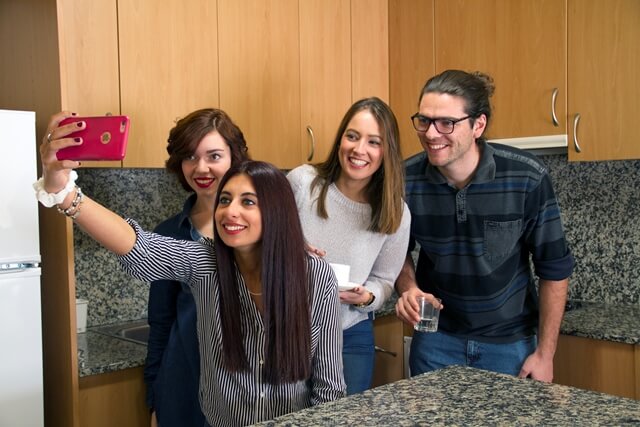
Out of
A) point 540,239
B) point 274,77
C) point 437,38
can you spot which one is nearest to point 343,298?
point 540,239

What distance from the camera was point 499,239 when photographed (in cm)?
196

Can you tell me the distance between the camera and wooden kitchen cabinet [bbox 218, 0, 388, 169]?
2424 millimetres

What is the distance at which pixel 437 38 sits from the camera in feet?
8.93

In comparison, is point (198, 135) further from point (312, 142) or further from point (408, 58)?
point (408, 58)

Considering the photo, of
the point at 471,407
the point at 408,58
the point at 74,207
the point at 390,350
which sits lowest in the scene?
the point at 390,350

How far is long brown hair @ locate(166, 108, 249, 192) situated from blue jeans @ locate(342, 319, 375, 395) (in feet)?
1.89

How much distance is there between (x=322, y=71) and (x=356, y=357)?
1.20 metres

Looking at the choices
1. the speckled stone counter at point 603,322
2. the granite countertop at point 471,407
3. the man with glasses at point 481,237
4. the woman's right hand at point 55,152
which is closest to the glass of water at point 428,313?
the man with glasses at point 481,237

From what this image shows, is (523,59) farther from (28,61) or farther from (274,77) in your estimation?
(28,61)

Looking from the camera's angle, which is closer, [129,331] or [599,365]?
[599,365]

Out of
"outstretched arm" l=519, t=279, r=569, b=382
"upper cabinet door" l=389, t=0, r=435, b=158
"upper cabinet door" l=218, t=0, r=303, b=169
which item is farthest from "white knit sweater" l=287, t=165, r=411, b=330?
"upper cabinet door" l=389, t=0, r=435, b=158

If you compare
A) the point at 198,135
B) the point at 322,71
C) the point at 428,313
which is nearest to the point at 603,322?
the point at 428,313

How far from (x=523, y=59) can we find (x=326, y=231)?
1.04 metres

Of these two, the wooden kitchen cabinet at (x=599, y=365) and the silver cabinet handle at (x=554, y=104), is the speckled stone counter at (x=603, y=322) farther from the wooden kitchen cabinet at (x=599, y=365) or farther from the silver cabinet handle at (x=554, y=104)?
the silver cabinet handle at (x=554, y=104)
